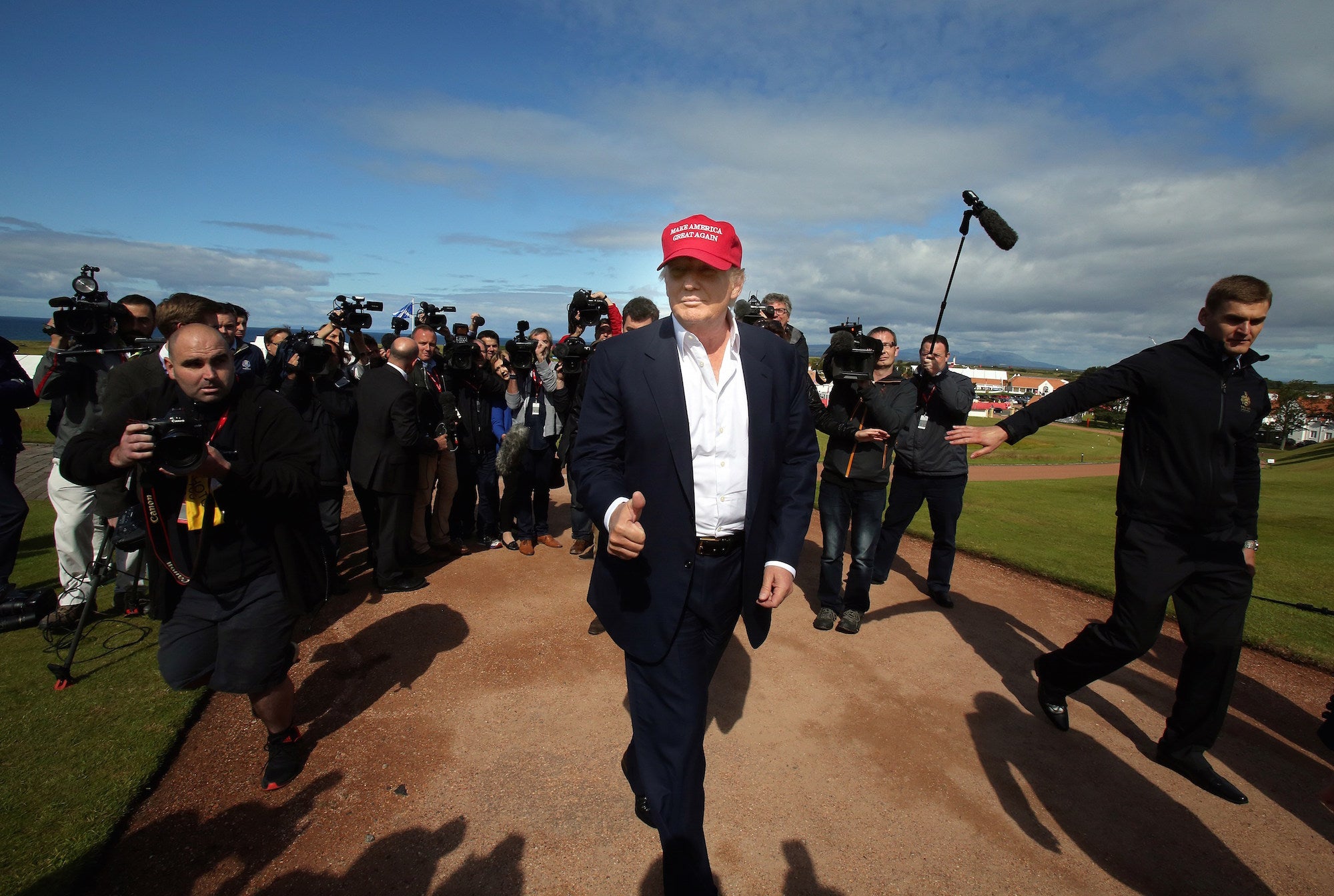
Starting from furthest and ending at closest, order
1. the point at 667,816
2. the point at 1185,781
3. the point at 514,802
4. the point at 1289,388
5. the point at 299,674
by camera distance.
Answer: the point at 1289,388, the point at 299,674, the point at 1185,781, the point at 514,802, the point at 667,816

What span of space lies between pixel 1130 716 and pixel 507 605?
4.78m

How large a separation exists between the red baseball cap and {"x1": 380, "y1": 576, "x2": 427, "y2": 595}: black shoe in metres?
A: 4.62

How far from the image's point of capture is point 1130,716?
4.03 meters

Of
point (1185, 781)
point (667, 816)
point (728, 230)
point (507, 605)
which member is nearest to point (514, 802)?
point (667, 816)

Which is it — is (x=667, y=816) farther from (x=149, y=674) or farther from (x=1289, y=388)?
(x=1289, y=388)

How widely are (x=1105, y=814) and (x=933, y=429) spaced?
3031 millimetres

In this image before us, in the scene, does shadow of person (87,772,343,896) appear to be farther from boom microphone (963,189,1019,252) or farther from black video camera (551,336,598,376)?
boom microphone (963,189,1019,252)

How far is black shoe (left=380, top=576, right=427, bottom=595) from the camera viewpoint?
229 inches

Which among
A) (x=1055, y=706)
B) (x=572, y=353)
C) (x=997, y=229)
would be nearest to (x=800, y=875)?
(x=1055, y=706)

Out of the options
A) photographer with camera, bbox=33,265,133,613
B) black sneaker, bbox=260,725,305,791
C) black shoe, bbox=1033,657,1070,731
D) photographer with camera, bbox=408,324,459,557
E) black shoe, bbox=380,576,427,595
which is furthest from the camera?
photographer with camera, bbox=408,324,459,557

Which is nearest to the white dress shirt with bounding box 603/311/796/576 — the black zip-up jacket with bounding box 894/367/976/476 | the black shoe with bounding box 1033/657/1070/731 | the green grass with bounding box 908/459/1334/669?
the black shoe with bounding box 1033/657/1070/731

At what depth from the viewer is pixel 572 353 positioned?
6.12 m

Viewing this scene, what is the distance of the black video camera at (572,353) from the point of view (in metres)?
6.09

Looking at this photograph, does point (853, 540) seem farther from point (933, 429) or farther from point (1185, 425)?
point (1185, 425)
